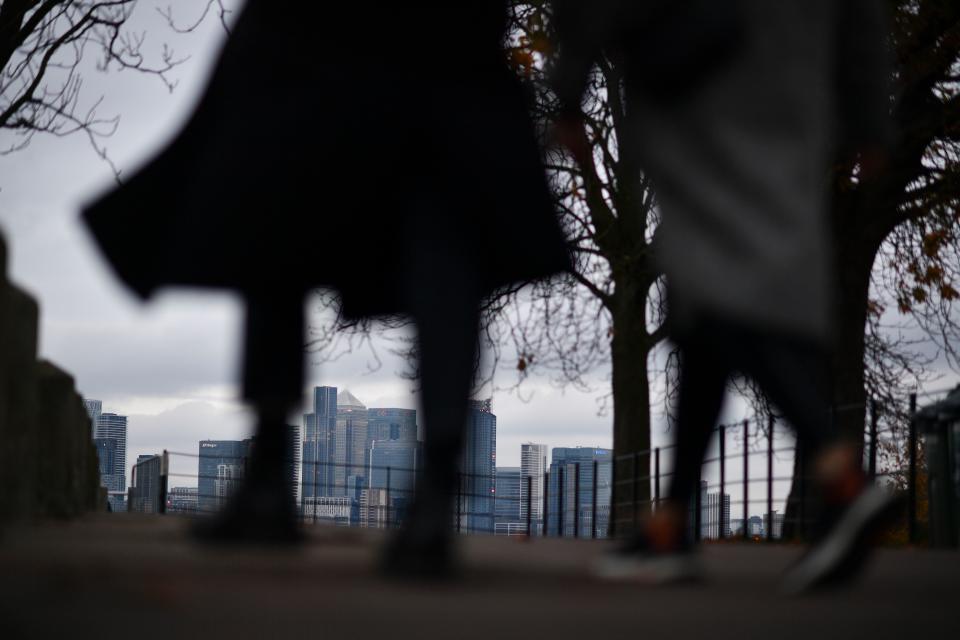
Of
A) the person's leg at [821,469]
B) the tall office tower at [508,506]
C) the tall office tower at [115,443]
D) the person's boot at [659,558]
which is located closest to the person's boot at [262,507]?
the person's boot at [659,558]

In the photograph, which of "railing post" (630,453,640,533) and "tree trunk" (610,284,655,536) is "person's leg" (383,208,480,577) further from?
"tree trunk" (610,284,655,536)

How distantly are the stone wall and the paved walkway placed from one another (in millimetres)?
1284

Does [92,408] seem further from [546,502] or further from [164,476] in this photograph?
[164,476]

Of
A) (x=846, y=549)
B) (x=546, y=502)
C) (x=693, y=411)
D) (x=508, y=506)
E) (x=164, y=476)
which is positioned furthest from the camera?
(x=508, y=506)

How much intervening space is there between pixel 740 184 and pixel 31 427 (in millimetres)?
3087

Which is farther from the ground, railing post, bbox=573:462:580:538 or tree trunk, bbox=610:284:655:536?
tree trunk, bbox=610:284:655:536

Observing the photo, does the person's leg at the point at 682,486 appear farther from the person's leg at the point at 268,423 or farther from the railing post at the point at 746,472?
the railing post at the point at 746,472

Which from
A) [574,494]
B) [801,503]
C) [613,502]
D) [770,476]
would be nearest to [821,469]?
[770,476]

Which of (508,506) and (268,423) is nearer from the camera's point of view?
(268,423)

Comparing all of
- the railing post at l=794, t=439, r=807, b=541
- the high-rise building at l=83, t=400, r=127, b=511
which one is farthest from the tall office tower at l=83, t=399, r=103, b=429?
the railing post at l=794, t=439, r=807, b=541

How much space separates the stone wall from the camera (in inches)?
156

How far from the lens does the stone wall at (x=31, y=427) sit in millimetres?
3969

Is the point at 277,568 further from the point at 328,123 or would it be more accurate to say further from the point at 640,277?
the point at 640,277

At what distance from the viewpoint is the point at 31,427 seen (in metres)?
Answer: 4.50
